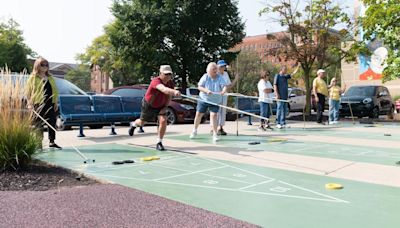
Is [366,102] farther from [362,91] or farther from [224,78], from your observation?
[224,78]

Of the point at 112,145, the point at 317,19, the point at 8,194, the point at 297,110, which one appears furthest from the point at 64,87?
the point at 297,110

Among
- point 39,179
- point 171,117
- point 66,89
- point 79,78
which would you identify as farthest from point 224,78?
point 79,78

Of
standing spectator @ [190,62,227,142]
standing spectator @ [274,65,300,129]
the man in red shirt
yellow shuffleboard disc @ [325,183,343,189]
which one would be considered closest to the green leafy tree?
standing spectator @ [274,65,300,129]

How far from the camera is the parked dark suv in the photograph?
721 inches

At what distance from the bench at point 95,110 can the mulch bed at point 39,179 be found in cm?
402

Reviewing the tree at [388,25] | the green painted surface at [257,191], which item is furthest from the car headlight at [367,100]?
the green painted surface at [257,191]

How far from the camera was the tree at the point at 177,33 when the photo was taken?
22844 millimetres

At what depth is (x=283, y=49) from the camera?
19.1 meters

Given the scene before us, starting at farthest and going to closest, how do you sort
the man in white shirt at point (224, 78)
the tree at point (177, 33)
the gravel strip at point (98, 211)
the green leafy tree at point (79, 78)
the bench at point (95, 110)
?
1. the green leafy tree at point (79, 78)
2. the tree at point (177, 33)
3. the man in white shirt at point (224, 78)
4. the bench at point (95, 110)
5. the gravel strip at point (98, 211)

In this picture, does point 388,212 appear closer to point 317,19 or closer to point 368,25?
point 368,25

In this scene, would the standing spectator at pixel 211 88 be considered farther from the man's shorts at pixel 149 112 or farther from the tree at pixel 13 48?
the tree at pixel 13 48

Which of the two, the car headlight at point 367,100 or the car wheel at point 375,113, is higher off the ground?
the car headlight at point 367,100

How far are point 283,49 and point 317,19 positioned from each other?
200 centimetres

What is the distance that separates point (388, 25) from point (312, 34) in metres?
5.94
